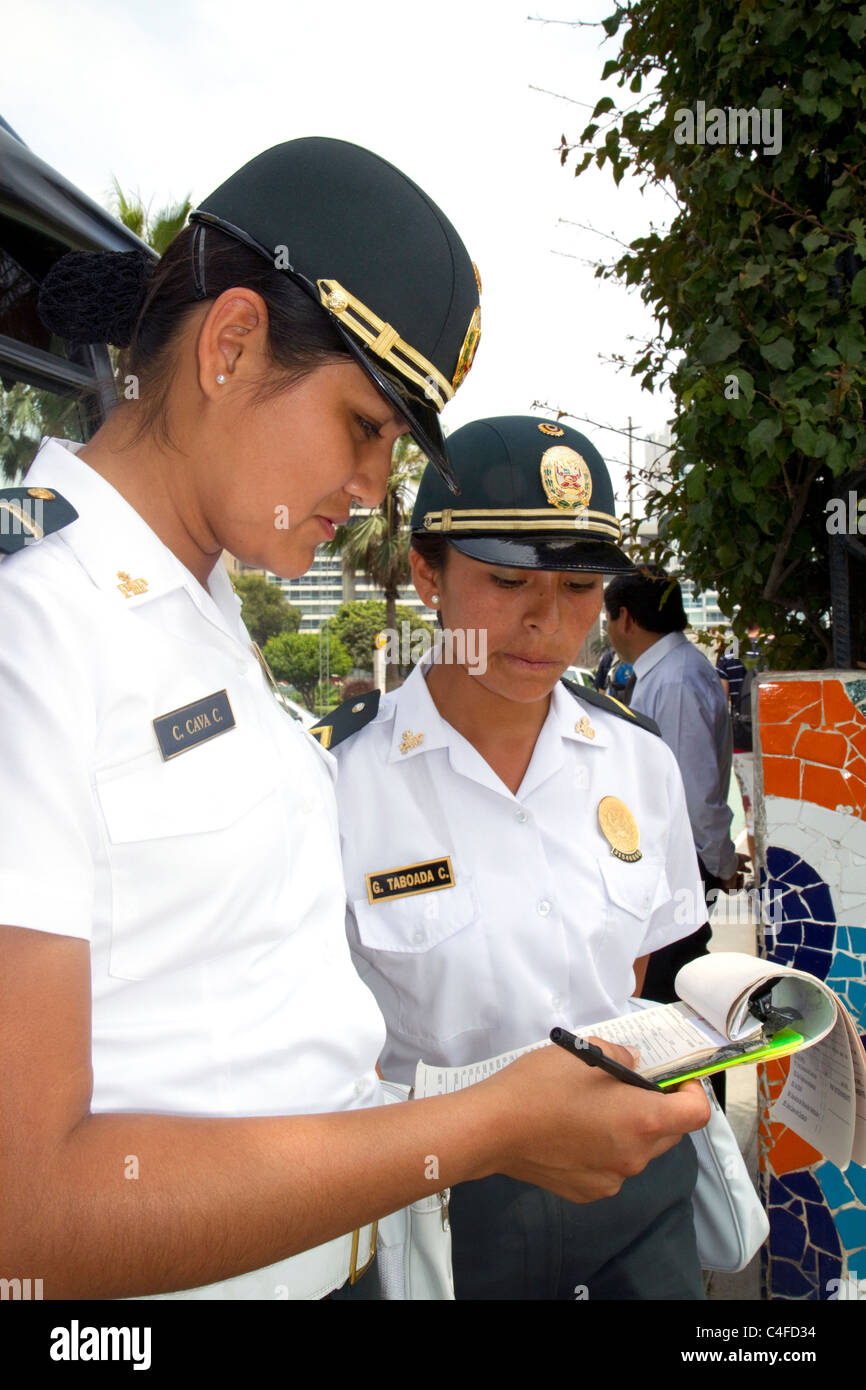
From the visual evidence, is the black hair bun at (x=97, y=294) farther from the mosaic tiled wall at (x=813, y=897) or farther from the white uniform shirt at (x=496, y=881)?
the mosaic tiled wall at (x=813, y=897)

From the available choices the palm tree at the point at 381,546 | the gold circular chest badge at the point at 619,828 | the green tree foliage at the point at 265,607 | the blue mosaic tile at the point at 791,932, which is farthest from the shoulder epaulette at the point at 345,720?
the green tree foliage at the point at 265,607

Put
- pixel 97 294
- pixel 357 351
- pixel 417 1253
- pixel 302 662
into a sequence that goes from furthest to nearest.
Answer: pixel 302 662 < pixel 417 1253 < pixel 97 294 < pixel 357 351

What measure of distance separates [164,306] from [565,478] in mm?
944

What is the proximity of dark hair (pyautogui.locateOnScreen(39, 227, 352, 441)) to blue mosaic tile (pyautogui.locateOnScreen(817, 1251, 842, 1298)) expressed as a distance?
8.33ft

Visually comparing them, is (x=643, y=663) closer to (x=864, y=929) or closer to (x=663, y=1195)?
(x=864, y=929)

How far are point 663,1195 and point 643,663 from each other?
10.1 feet

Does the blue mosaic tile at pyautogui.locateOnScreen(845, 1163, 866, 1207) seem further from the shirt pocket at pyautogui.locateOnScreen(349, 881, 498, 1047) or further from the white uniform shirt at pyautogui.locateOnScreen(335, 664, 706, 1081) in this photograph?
the shirt pocket at pyautogui.locateOnScreen(349, 881, 498, 1047)

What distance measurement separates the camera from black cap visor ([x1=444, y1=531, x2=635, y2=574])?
1.81 metres

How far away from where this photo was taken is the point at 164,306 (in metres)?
1.16

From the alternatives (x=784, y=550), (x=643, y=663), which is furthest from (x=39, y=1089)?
(x=643, y=663)

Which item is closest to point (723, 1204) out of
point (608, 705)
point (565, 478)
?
point (608, 705)

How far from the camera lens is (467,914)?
1.75 m

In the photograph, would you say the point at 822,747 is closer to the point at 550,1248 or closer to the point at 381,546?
the point at 550,1248

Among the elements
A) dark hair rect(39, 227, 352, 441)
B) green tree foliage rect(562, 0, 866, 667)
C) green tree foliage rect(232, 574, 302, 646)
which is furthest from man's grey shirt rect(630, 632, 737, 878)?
green tree foliage rect(232, 574, 302, 646)
